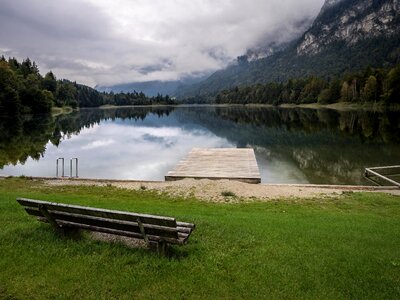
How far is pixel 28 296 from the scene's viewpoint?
6.41m

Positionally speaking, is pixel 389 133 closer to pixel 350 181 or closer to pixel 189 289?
pixel 350 181

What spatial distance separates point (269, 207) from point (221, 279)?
9540 millimetres

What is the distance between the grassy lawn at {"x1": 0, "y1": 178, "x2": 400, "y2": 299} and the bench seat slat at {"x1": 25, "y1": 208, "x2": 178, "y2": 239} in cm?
56

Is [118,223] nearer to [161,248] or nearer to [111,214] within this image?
[111,214]

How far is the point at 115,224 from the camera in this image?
26.5 ft

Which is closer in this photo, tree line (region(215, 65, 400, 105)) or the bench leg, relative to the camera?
the bench leg

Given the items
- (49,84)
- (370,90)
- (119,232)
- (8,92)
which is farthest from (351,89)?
(119,232)

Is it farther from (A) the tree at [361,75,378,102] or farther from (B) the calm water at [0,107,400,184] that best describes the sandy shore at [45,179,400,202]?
(A) the tree at [361,75,378,102]

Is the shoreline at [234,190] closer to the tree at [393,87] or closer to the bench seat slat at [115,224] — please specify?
the bench seat slat at [115,224]

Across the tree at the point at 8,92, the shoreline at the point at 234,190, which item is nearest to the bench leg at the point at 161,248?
the shoreline at the point at 234,190

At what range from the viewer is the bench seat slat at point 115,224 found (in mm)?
7608

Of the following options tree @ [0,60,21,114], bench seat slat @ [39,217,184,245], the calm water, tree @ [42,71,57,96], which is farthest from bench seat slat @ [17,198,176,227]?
tree @ [42,71,57,96]

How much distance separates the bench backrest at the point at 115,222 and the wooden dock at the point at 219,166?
16943mm

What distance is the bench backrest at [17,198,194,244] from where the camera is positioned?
757 cm
